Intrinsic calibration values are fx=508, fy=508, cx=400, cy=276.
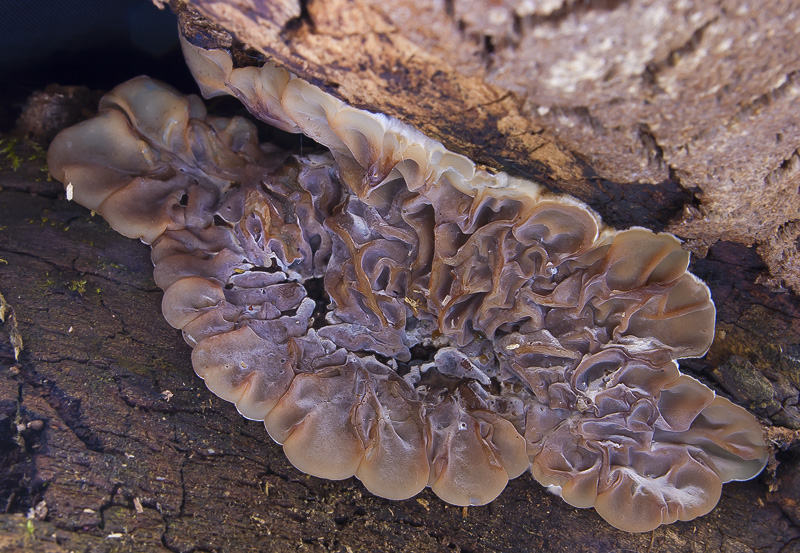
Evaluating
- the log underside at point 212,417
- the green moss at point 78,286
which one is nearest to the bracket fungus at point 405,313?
the log underside at point 212,417

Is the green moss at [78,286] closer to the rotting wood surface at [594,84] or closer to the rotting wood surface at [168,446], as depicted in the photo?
the rotting wood surface at [168,446]

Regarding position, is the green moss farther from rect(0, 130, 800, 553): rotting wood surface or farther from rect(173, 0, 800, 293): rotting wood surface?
rect(173, 0, 800, 293): rotting wood surface

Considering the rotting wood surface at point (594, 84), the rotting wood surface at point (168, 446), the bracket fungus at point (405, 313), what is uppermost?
the rotting wood surface at point (594, 84)

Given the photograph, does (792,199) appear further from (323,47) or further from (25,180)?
(25,180)

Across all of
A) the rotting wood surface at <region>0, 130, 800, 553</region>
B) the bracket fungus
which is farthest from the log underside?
the bracket fungus

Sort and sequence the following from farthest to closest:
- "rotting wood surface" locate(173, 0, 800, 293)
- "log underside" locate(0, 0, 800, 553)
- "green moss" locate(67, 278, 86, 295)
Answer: "green moss" locate(67, 278, 86, 295) → "log underside" locate(0, 0, 800, 553) → "rotting wood surface" locate(173, 0, 800, 293)

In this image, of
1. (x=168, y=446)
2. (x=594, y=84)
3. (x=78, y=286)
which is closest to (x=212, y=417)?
(x=168, y=446)
